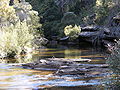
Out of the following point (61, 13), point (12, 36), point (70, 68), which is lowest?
point (70, 68)

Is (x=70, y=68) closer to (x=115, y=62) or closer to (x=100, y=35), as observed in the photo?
(x=115, y=62)

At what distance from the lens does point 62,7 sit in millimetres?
72750

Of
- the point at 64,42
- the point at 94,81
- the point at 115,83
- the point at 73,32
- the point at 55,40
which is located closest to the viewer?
the point at 115,83

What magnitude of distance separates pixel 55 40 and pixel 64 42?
456cm

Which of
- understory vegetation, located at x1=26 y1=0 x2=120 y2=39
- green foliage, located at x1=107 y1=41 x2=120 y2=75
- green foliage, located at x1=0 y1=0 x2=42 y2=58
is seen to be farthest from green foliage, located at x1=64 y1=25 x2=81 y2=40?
green foliage, located at x1=107 y1=41 x2=120 y2=75

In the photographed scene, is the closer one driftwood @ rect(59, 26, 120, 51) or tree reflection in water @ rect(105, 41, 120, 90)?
tree reflection in water @ rect(105, 41, 120, 90)

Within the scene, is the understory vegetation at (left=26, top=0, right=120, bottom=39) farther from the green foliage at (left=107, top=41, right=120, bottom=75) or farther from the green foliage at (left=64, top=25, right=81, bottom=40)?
the green foliage at (left=107, top=41, right=120, bottom=75)

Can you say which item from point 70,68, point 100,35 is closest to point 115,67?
point 70,68

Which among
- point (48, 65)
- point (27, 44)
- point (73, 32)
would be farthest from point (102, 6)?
point (48, 65)

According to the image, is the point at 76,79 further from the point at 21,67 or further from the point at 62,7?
the point at 62,7

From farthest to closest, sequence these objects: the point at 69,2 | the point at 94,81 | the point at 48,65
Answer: the point at 69,2
the point at 48,65
the point at 94,81

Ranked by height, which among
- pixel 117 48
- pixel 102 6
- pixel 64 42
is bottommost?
pixel 64 42

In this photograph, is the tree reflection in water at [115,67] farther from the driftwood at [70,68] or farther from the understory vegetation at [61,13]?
the understory vegetation at [61,13]

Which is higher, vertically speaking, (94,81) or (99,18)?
(99,18)
